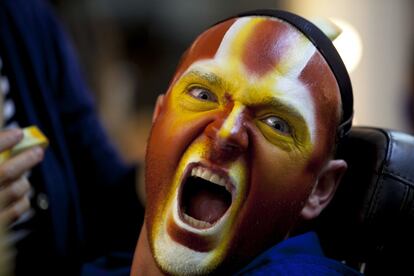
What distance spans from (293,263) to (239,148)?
182 millimetres

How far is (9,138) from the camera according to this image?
3.83 ft

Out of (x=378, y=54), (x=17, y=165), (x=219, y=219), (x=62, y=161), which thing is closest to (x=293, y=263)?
(x=219, y=219)

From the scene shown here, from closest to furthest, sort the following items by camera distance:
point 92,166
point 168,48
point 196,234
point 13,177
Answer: point 196,234 < point 13,177 < point 92,166 < point 168,48

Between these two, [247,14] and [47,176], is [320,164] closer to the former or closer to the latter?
[247,14]

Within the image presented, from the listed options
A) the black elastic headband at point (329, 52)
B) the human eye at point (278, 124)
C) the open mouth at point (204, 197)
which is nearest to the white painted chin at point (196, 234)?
the open mouth at point (204, 197)

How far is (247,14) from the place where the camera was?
1.06m

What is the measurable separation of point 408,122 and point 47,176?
222 cm

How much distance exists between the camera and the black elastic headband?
1.02m

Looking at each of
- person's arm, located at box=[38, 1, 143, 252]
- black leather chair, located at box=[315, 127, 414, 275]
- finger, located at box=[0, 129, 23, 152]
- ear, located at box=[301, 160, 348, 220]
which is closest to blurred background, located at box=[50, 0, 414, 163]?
person's arm, located at box=[38, 1, 143, 252]

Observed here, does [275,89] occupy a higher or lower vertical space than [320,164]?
higher

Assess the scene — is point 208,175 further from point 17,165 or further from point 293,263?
point 17,165

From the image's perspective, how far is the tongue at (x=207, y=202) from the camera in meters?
0.99

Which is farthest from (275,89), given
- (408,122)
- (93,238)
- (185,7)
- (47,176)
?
(185,7)

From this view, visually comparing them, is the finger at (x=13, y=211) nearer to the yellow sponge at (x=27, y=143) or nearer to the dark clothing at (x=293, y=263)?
the yellow sponge at (x=27, y=143)
